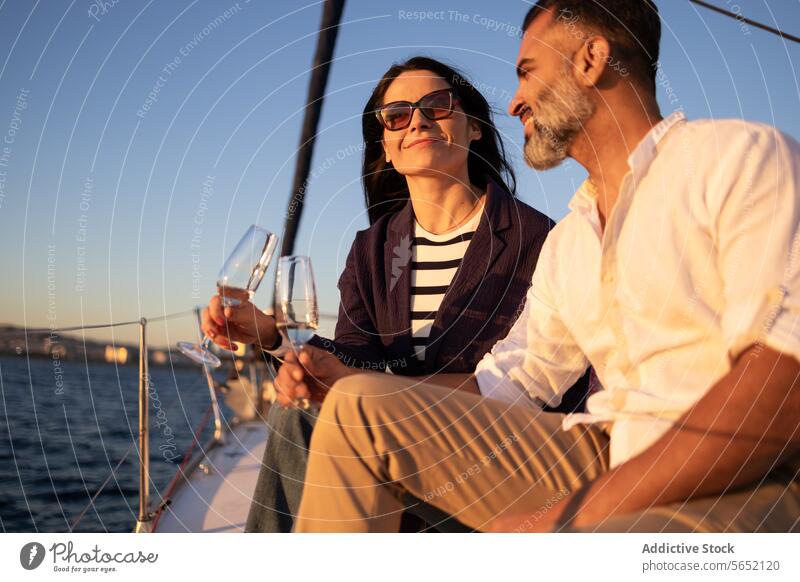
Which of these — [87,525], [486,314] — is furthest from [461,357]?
[87,525]

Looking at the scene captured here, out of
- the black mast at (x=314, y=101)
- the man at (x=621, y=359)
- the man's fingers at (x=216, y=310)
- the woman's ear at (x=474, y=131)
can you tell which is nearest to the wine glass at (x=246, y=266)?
the man's fingers at (x=216, y=310)

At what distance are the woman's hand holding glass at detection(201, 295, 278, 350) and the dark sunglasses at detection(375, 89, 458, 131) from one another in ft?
2.82

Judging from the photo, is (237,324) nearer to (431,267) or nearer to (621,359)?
(431,267)

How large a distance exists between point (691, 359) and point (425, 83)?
5.15ft

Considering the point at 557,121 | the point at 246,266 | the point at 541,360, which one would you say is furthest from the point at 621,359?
the point at 246,266

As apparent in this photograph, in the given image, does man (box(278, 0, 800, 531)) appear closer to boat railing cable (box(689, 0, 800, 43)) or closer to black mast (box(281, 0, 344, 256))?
boat railing cable (box(689, 0, 800, 43))

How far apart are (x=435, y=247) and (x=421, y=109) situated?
453mm

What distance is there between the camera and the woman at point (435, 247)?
7.91ft

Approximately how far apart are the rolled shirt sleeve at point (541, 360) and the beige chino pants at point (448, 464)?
0.72ft

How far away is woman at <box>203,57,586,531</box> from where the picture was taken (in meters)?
2.41

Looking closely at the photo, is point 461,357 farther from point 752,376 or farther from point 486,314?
point 752,376

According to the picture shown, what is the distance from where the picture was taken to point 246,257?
1.91m

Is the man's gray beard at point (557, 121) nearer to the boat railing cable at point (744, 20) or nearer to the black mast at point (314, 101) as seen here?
the boat railing cable at point (744, 20)
